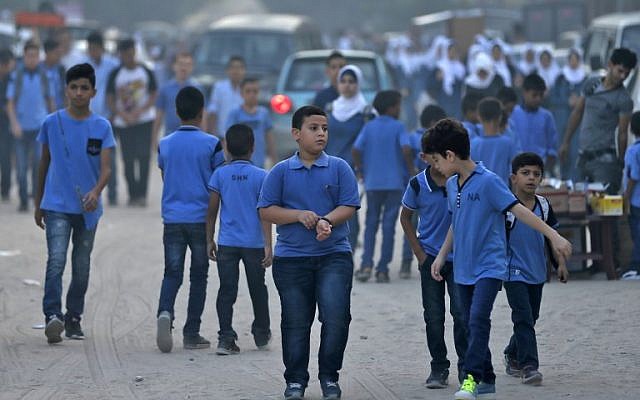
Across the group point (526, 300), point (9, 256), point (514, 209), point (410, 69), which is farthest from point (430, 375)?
point (410, 69)

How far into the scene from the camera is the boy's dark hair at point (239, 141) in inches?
382

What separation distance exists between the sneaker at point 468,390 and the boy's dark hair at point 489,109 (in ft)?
13.6

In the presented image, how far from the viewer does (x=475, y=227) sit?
783 cm

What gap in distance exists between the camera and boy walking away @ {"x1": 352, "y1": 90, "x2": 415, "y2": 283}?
12938mm

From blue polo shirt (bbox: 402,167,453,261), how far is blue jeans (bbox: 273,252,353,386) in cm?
59

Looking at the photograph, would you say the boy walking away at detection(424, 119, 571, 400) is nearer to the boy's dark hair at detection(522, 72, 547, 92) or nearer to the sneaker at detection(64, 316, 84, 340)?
the sneaker at detection(64, 316, 84, 340)

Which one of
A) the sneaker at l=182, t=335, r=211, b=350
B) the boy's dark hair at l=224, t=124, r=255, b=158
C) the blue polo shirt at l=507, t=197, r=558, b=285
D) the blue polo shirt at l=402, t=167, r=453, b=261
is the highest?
the boy's dark hair at l=224, t=124, r=255, b=158

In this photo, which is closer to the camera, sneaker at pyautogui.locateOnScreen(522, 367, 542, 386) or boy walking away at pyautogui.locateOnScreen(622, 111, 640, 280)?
sneaker at pyautogui.locateOnScreen(522, 367, 542, 386)

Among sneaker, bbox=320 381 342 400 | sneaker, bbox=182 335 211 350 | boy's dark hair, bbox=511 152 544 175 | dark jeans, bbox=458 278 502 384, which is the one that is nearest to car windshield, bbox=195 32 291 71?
sneaker, bbox=182 335 211 350

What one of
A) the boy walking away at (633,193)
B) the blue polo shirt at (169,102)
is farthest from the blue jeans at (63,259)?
the blue polo shirt at (169,102)

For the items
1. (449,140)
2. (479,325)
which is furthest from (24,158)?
(479,325)

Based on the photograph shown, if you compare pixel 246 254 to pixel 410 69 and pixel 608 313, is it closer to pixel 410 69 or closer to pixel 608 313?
pixel 608 313

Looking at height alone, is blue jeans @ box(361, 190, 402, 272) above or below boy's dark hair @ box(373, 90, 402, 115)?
below

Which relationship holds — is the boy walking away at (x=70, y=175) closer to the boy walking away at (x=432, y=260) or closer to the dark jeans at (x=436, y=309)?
the boy walking away at (x=432, y=260)
